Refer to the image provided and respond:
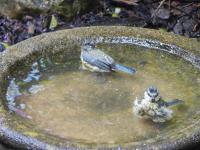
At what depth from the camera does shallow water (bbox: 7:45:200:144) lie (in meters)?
2.82

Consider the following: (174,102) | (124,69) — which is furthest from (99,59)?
(174,102)

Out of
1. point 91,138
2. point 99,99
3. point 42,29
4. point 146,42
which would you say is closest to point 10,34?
point 42,29

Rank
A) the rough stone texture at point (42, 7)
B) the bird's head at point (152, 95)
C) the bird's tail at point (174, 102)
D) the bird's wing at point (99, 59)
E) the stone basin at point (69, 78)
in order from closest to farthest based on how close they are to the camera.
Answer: the stone basin at point (69, 78), the bird's head at point (152, 95), the bird's tail at point (174, 102), the bird's wing at point (99, 59), the rough stone texture at point (42, 7)

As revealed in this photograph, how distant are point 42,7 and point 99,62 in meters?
2.37

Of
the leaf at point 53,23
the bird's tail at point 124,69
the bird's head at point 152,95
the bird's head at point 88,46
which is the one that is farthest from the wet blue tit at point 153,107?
the leaf at point 53,23

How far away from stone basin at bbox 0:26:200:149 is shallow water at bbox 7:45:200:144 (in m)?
0.02

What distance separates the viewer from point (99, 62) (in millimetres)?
3309

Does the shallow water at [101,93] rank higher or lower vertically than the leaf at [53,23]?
higher

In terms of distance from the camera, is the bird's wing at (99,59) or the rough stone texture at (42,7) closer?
the bird's wing at (99,59)

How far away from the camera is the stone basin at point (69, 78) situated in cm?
261

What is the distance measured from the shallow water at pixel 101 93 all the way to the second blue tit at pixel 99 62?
0.04 metres

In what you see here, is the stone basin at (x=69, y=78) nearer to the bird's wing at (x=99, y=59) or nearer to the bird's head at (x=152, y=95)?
the bird's head at (x=152, y=95)

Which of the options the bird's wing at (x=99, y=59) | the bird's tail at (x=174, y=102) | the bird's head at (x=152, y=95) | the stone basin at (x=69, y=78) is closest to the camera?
the stone basin at (x=69, y=78)

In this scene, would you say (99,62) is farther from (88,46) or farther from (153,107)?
(153,107)
